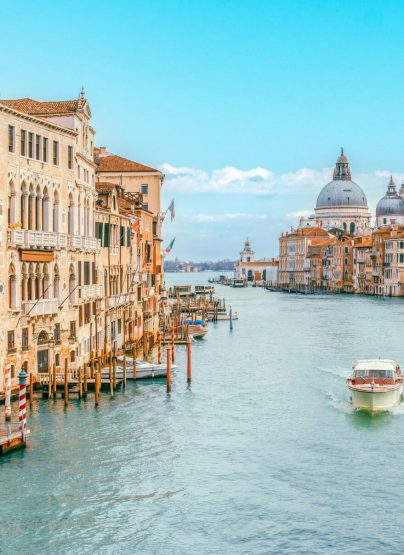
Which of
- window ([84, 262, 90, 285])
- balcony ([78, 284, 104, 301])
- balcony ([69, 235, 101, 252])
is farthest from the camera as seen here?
window ([84, 262, 90, 285])

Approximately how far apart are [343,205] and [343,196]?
1.81m

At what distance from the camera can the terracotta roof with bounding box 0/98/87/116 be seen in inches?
926

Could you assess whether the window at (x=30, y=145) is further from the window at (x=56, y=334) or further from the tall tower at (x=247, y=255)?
the tall tower at (x=247, y=255)

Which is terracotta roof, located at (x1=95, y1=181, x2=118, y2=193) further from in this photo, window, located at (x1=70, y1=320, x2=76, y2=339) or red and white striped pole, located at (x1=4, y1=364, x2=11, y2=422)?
red and white striped pole, located at (x1=4, y1=364, x2=11, y2=422)

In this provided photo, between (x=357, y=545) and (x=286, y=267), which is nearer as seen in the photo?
(x=357, y=545)

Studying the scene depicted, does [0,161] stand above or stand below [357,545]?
above

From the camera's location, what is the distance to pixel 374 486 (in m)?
15.7

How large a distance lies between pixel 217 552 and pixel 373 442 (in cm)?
706

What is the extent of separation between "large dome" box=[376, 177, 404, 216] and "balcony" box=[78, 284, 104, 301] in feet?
Result: 385

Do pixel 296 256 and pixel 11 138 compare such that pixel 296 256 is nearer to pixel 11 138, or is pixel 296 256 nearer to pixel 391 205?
pixel 391 205

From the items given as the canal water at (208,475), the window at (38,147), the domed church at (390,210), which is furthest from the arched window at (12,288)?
the domed church at (390,210)

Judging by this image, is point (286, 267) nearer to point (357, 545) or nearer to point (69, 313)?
point (69, 313)

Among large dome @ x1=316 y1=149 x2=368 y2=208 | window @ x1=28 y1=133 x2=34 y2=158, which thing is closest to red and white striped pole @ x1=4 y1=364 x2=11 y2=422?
window @ x1=28 y1=133 x2=34 y2=158

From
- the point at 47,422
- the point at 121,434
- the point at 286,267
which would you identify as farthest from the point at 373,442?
the point at 286,267
